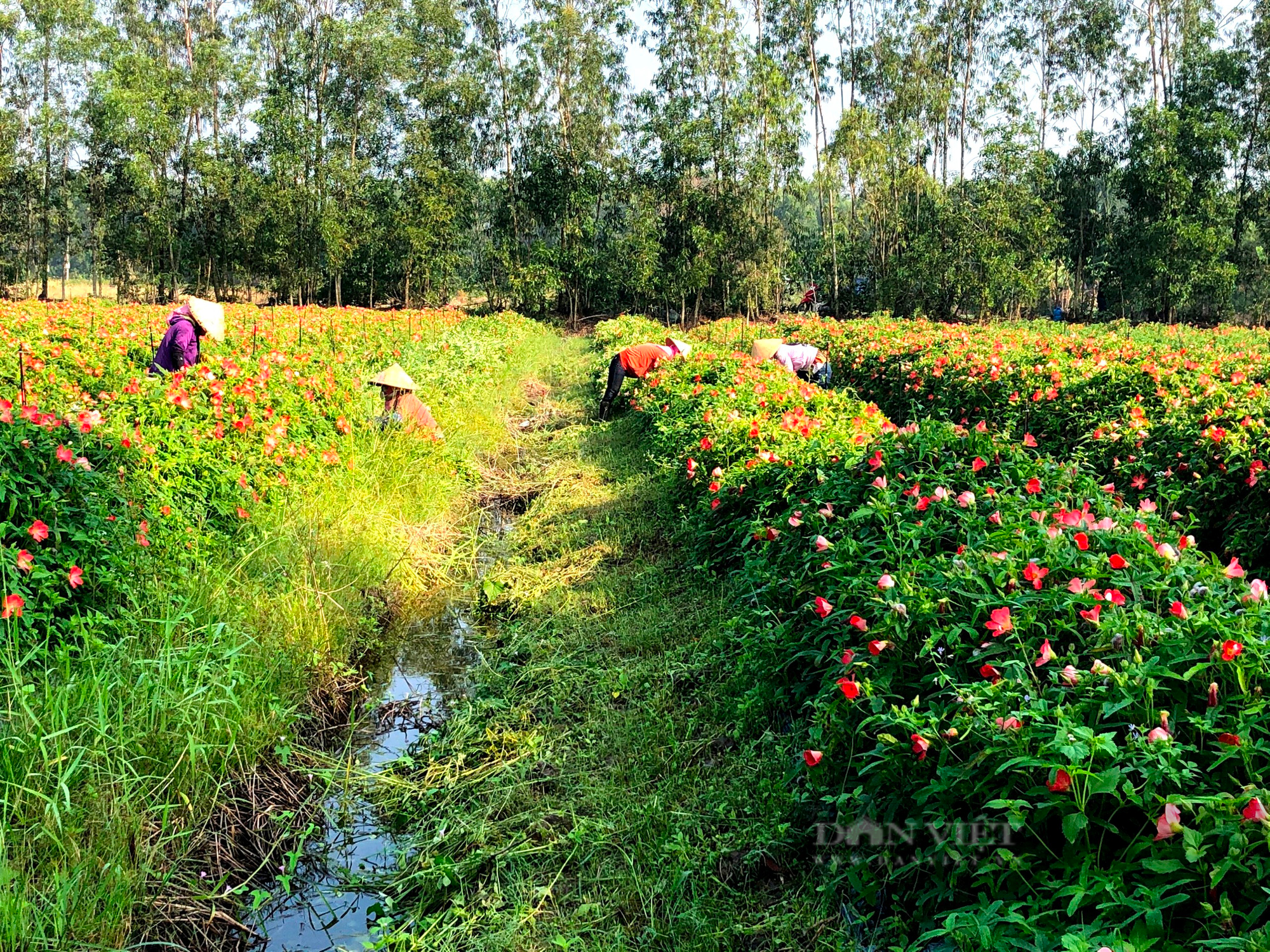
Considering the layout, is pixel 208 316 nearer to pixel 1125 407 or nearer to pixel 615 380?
pixel 615 380

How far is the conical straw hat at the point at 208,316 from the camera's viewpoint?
6.88 metres

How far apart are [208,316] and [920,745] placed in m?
6.63

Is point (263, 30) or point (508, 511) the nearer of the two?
point (508, 511)

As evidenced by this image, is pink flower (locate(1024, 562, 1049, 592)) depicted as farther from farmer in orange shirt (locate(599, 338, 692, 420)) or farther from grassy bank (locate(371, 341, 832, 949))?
farmer in orange shirt (locate(599, 338, 692, 420))

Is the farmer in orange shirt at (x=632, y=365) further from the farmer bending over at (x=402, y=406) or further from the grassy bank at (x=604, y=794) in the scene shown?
the grassy bank at (x=604, y=794)

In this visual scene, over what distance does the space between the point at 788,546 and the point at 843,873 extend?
5.68 ft

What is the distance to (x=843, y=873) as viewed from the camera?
2459 mm

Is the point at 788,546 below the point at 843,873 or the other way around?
the other way around

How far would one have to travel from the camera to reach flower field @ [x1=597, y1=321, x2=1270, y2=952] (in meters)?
1.77

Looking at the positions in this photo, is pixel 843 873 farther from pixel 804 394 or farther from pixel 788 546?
pixel 804 394

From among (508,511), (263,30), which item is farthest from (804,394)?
(263,30)

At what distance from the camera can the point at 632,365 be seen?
1119 centimetres

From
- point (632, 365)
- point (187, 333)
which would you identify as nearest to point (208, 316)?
point (187, 333)

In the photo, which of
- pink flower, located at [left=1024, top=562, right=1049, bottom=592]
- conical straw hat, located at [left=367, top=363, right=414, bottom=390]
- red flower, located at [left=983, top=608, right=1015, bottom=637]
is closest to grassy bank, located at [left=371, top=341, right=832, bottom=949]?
red flower, located at [left=983, top=608, right=1015, bottom=637]
